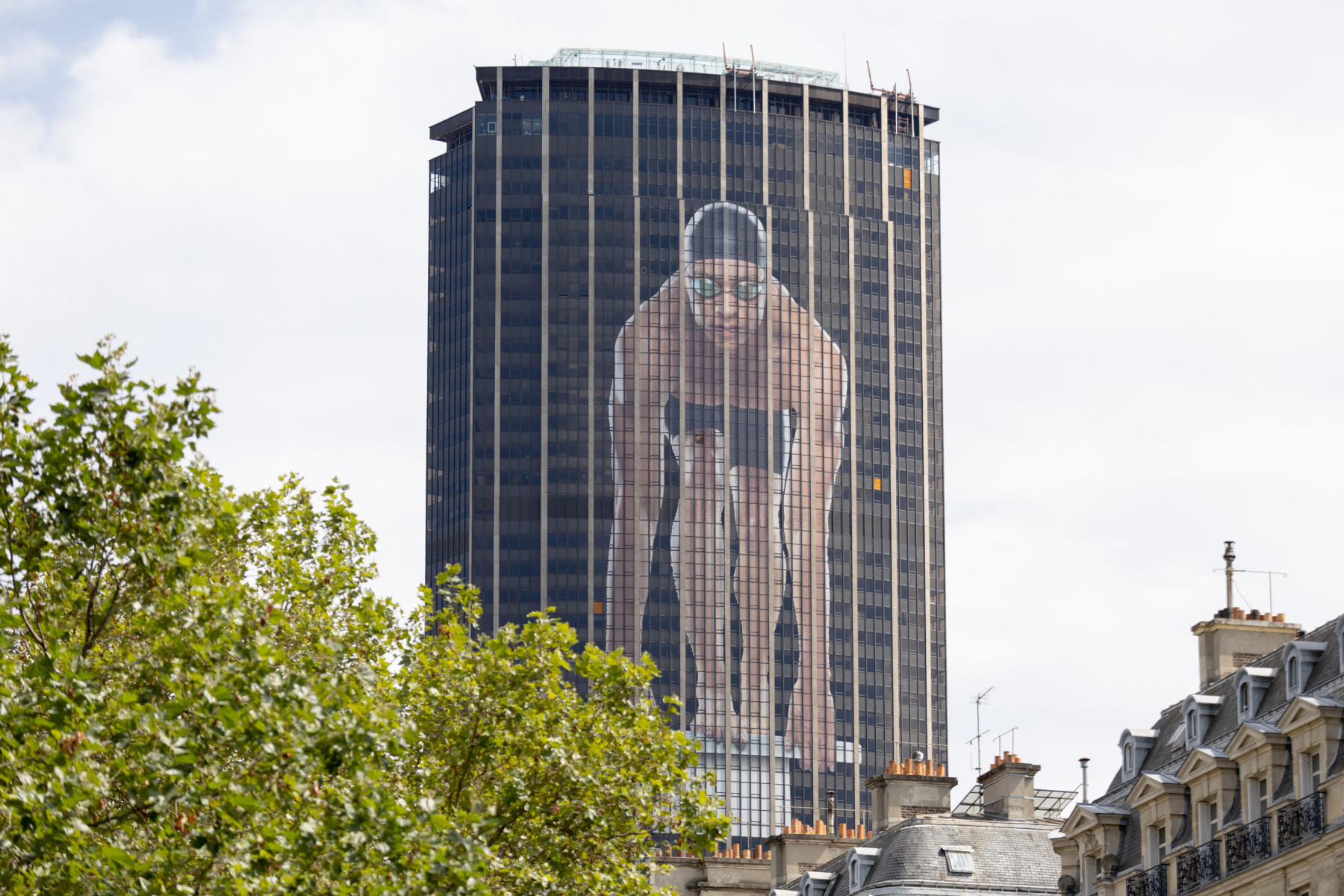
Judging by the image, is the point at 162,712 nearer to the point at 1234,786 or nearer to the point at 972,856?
the point at 1234,786

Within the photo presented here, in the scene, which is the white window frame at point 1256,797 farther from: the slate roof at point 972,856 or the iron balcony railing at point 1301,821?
the slate roof at point 972,856

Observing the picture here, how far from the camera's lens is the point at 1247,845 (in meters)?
52.5

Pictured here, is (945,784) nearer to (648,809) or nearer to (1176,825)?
(1176,825)

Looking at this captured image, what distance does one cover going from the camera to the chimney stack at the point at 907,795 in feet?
255

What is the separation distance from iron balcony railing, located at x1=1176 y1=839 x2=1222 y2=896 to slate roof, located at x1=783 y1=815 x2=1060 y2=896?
13769mm

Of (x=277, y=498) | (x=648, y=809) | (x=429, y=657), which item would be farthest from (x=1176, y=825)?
(x=277, y=498)

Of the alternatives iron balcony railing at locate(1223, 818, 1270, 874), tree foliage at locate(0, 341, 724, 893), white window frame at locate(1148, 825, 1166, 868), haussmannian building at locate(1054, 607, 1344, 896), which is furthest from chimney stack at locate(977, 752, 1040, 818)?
tree foliage at locate(0, 341, 724, 893)

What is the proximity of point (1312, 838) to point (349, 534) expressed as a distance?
2087 centimetres

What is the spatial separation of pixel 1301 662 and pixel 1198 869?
5413 mm

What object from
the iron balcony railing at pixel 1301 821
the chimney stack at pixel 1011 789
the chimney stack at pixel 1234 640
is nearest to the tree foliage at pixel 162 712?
the iron balcony railing at pixel 1301 821

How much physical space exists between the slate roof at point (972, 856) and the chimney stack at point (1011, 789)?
1.27 m

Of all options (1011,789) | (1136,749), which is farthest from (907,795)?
(1136,749)

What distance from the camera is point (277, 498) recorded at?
162ft

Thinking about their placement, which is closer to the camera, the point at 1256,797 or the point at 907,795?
the point at 1256,797
